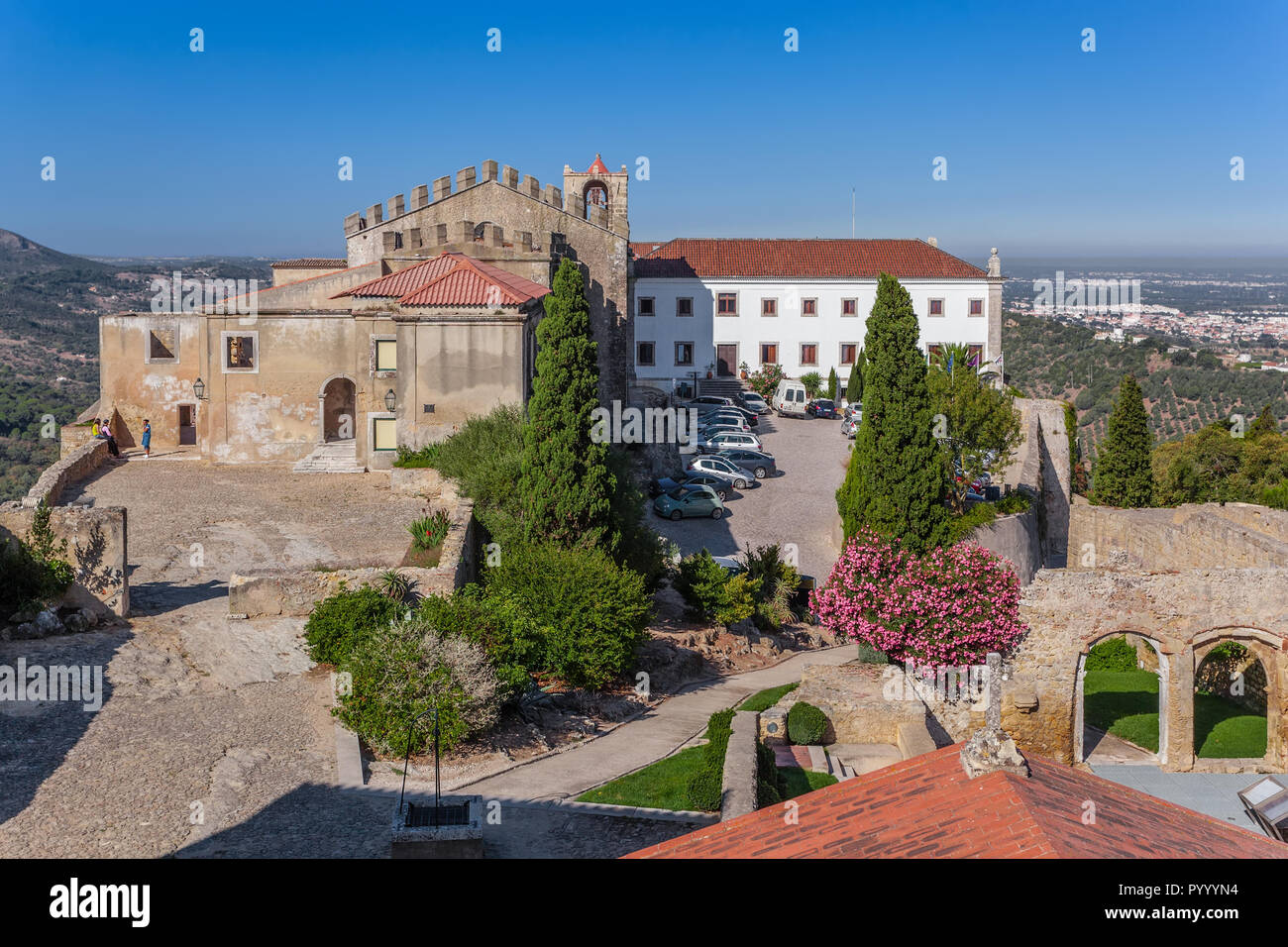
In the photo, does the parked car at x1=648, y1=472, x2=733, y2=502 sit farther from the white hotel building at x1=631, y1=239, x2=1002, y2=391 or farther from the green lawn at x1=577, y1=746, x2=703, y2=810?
the green lawn at x1=577, y1=746, x2=703, y2=810

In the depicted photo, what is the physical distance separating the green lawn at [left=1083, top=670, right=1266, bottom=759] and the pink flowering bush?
323 cm

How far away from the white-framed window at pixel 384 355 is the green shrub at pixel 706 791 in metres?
17.6

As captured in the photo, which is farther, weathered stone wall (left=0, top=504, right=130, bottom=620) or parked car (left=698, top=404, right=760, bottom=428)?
parked car (left=698, top=404, right=760, bottom=428)

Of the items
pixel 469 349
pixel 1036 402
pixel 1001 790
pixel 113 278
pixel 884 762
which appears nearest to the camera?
pixel 1001 790

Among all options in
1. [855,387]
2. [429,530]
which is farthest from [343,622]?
[855,387]

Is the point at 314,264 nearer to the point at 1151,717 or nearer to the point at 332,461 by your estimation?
the point at 332,461

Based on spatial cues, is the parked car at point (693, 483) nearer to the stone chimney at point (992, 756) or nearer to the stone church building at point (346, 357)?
the stone church building at point (346, 357)

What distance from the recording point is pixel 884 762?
16359 mm

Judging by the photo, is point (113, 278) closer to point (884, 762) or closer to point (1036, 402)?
point (1036, 402)

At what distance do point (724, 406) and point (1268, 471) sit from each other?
2025cm

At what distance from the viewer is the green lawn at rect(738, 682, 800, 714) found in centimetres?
1958

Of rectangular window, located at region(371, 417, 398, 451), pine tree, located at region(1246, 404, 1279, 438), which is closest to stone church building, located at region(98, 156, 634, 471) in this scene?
rectangular window, located at region(371, 417, 398, 451)

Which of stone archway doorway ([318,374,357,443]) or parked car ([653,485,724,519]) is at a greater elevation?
stone archway doorway ([318,374,357,443])

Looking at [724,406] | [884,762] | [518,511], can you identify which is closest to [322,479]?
[518,511]
